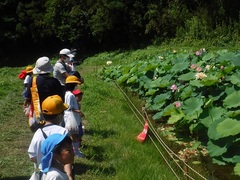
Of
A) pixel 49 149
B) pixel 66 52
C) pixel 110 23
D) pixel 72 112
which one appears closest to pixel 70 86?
pixel 72 112

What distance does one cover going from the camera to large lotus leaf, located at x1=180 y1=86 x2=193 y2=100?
6.84 m

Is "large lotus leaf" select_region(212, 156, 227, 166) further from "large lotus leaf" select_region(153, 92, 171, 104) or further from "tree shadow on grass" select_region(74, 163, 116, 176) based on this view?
"large lotus leaf" select_region(153, 92, 171, 104)

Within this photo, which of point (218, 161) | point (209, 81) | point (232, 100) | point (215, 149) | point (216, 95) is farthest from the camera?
point (209, 81)

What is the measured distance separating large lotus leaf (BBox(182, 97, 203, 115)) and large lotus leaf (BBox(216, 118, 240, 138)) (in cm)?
99

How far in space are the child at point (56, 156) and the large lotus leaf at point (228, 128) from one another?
220 cm

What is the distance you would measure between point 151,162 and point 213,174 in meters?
0.92

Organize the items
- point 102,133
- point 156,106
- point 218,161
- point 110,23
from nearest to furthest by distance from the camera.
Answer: point 218,161 → point 102,133 → point 156,106 → point 110,23

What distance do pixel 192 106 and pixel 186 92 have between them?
80 cm

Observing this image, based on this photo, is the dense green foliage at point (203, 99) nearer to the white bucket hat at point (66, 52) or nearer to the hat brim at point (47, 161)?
the white bucket hat at point (66, 52)

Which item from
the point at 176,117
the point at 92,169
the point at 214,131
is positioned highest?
the point at 214,131

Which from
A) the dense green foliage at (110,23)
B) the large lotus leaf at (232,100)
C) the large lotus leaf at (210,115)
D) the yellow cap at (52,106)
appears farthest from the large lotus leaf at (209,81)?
the dense green foliage at (110,23)

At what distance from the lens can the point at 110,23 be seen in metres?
27.3

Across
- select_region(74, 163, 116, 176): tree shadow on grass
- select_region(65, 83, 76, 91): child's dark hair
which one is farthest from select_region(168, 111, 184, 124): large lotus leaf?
select_region(65, 83, 76, 91): child's dark hair

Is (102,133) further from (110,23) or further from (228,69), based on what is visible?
(110,23)
